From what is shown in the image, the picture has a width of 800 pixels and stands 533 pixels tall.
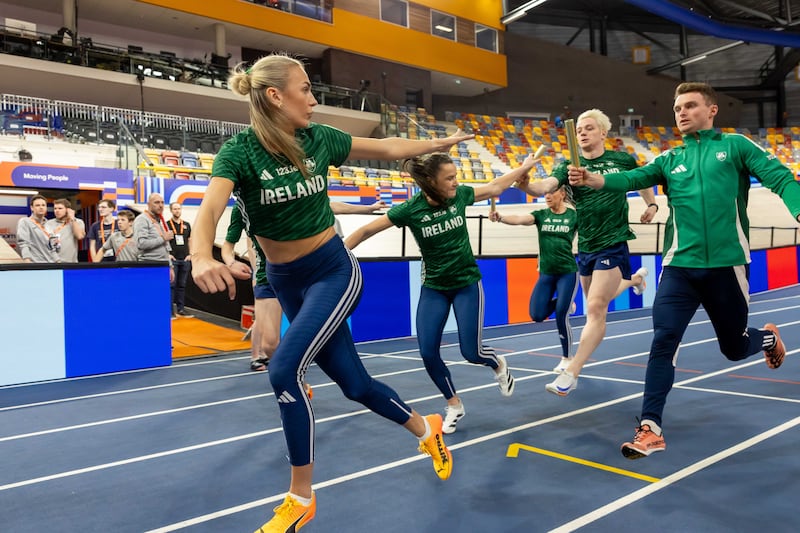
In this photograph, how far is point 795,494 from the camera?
3.05 m

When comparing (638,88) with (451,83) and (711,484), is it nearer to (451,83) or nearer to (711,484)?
(451,83)

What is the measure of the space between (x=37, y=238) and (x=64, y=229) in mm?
471

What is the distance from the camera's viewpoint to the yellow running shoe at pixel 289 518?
2629 mm

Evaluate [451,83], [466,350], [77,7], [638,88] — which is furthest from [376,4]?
[466,350]

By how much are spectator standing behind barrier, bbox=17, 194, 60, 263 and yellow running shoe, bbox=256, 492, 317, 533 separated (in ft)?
23.8

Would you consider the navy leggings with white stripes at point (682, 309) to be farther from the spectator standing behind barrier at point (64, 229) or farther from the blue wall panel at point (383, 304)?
the spectator standing behind barrier at point (64, 229)

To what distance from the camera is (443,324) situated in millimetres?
4516

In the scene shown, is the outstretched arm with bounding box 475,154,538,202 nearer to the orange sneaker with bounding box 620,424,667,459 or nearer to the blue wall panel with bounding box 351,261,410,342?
the orange sneaker with bounding box 620,424,667,459

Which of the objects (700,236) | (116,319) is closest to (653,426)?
(700,236)

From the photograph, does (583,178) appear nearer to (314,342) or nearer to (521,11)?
(314,342)

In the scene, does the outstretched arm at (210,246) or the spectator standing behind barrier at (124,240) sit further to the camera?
the spectator standing behind barrier at (124,240)

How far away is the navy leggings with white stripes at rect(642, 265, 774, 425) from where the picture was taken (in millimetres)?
3762

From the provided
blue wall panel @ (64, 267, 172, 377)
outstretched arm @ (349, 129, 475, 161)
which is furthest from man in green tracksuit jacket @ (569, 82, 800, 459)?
blue wall panel @ (64, 267, 172, 377)

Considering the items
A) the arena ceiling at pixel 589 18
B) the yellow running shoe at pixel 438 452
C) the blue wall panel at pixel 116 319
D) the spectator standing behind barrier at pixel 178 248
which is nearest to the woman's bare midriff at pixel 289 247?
the yellow running shoe at pixel 438 452
